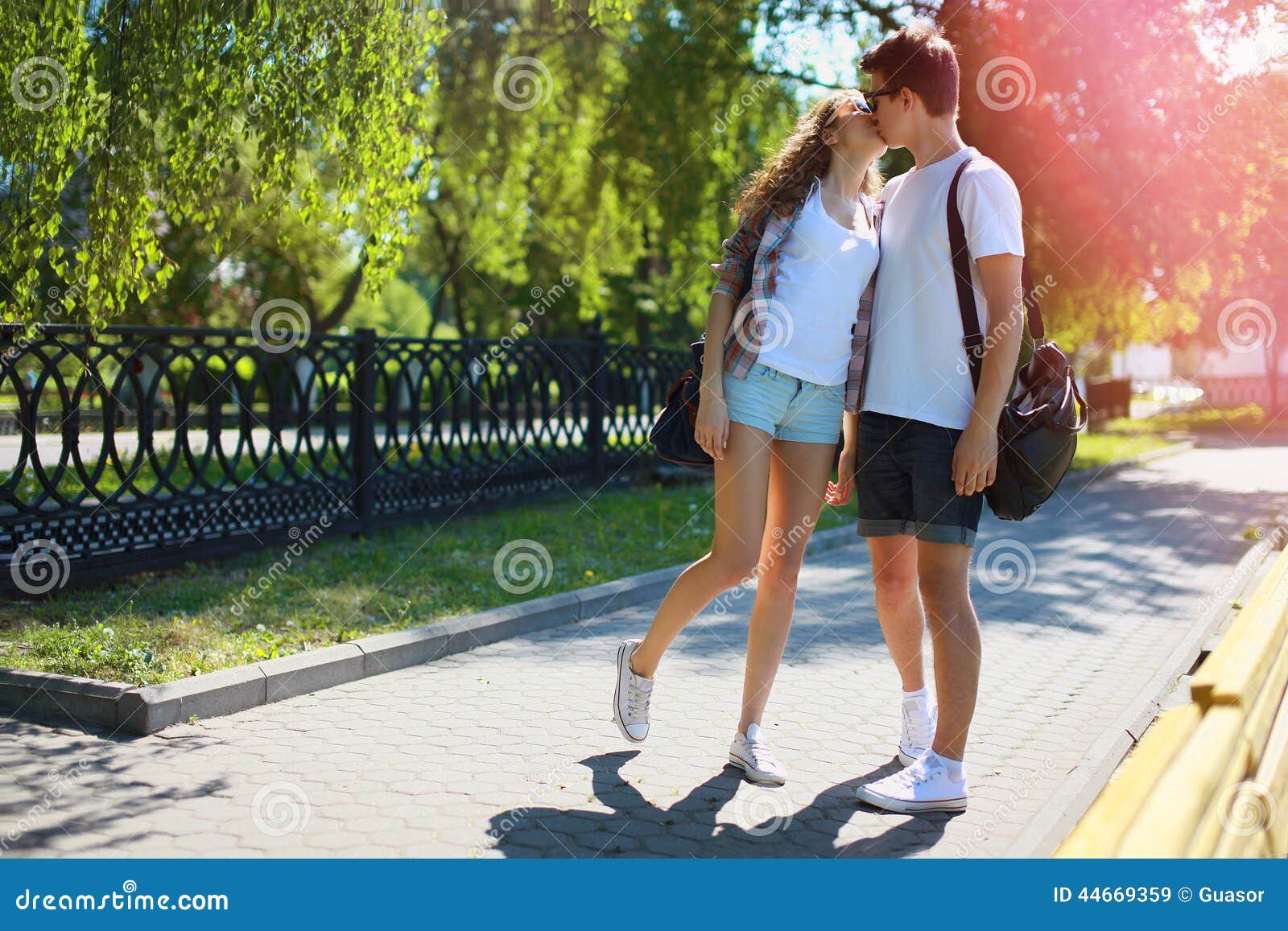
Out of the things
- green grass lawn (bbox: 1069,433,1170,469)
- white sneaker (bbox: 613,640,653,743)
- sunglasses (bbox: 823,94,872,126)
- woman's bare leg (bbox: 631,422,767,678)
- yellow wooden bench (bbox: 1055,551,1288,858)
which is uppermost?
sunglasses (bbox: 823,94,872,126)

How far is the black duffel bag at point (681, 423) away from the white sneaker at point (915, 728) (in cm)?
108

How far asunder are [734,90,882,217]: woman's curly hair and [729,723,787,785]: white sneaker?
170 cm

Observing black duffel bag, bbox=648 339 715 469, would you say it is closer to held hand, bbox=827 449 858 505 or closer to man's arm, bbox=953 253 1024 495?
held hand, bbox=827 449 858 505

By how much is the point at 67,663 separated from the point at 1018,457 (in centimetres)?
385

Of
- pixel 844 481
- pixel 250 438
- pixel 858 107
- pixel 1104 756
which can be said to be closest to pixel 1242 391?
pixel 250 438

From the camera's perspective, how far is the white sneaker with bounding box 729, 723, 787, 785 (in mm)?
3877

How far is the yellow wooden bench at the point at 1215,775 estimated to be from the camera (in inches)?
73.4

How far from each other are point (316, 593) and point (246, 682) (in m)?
2.03

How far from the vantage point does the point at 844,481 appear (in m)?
3.97

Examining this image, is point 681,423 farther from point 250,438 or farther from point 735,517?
point 250,438

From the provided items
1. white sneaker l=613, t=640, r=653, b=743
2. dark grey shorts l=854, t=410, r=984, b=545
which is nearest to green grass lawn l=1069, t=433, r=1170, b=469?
white sneaker l=613, t=640, r=653, b=743

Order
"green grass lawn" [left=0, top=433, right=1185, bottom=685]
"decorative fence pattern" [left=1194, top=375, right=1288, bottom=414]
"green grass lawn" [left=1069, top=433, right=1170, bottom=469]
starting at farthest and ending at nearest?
"decorative fence pattern" [left=1194, top=375, right=1288, bottom=414], "green grass lawn" [left=1069, top=433, right=1170, bottom=469], "green grass lawn" [left=0, top=433, right=1185, bottom=685]

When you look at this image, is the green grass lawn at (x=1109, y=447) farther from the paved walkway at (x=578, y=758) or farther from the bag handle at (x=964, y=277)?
the bag handle at (x=964, y=277)
